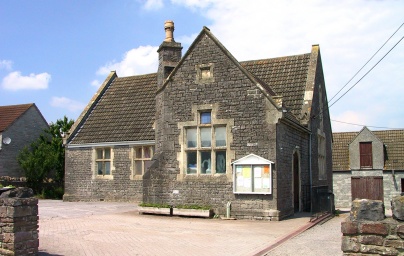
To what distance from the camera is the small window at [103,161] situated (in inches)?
964

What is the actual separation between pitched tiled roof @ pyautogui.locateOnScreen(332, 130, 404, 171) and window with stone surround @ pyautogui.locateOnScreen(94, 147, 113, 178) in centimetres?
2063

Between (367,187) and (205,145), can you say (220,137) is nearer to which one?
(205,145)

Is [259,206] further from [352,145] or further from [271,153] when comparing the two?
[352,145]

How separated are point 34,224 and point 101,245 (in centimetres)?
212

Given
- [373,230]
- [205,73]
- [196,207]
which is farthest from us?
[205,73]

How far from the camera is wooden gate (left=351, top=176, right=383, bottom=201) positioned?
3525 centimetres

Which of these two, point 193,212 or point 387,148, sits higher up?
point 387,148

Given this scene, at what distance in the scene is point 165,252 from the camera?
9492mm

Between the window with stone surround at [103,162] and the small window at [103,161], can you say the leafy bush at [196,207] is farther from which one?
the small window at [103,161]

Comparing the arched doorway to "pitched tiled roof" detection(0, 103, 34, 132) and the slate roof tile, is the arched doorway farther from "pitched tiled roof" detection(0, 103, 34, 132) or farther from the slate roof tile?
"pitched tiled roof" detection(0, 103, 34, 132)

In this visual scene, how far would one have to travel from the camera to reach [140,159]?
77.4 ft

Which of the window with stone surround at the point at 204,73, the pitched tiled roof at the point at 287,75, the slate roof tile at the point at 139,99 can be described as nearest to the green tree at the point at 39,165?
the slate roof tile at the point at 139,99

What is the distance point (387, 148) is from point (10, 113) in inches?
1235

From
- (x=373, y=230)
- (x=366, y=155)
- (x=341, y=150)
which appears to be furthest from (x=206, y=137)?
(x=341, y=150)
